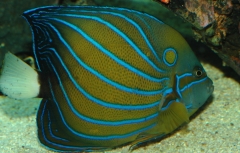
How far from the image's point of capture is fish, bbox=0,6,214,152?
7.35 feet

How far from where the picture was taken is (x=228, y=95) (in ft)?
11.4

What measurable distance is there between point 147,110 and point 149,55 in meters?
0.42

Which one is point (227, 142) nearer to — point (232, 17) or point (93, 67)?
point (232, 17)

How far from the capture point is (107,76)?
2229 mm

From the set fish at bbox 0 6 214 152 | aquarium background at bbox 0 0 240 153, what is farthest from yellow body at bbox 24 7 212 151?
aquarium background at bbox 0 0 240 153

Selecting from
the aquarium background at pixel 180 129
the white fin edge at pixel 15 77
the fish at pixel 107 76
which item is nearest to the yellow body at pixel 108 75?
the fish at pixel 107 76

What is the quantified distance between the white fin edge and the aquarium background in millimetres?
841

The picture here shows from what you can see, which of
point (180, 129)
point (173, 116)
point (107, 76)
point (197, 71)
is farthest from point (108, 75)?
point (180, 129)

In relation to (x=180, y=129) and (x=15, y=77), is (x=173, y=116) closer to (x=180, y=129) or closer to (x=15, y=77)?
(x=180, y=129)

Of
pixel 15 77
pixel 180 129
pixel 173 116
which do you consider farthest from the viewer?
pixel 180 129

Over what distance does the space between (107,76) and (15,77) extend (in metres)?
0.66

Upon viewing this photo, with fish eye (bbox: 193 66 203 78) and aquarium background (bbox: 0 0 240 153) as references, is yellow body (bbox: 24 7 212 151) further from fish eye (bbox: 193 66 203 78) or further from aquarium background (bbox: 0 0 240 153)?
aquarium background (bbox: 0 0 240 153)

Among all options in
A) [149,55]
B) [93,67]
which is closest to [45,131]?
[93,67]

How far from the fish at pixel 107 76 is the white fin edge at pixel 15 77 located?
0.11 meters
